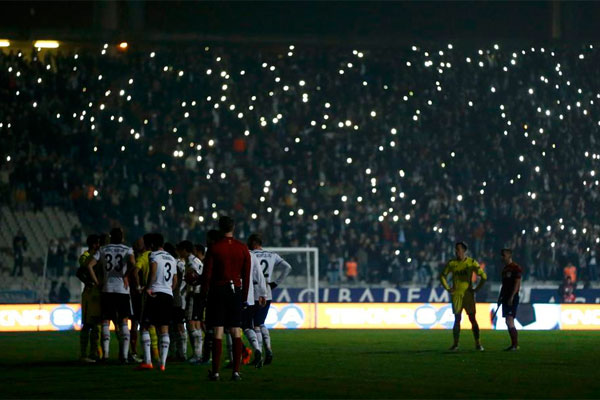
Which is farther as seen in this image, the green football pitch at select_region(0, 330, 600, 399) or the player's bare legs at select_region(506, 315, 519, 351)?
the player's bare legs at select_region(506, 315, 519, 351)

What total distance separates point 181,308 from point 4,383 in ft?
14.5

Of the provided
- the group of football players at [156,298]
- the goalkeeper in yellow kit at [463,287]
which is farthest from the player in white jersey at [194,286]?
the goalkeeper in yellow kit at [463,287]

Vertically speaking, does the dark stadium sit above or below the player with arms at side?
above

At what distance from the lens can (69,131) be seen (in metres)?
41.5

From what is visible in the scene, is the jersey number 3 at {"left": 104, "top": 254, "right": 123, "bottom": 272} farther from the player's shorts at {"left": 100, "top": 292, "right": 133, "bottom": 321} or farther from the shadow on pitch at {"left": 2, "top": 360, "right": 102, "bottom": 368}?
the shadow on pitch at {"left": 2, "top": 360, "right": 102, "bottom": 368}

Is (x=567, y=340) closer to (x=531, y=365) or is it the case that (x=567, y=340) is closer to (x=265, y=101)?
(x=531, y=365)

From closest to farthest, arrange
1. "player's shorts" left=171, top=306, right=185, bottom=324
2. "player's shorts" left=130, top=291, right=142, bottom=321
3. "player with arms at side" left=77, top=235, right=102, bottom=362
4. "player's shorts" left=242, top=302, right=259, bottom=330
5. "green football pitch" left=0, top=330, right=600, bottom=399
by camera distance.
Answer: "green football pitch" left=0, top=330, right=600, bottom=399 < "player's shorts" left=242, top=302, right=259, bottom=330 < "player's shorts" left=171, top=306, right=185, bottom=324 < "player's shorts" left=130, top=291, right=142, bottom=321 < "player with arms at side" left=77, top=235, right=102, bottom=362

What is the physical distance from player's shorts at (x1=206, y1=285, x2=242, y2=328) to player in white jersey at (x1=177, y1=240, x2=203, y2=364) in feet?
11.0

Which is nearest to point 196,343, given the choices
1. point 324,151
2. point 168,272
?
point 168,272

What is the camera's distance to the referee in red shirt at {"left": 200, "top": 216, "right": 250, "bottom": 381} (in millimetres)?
14867

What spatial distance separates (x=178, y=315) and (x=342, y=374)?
3.10 m

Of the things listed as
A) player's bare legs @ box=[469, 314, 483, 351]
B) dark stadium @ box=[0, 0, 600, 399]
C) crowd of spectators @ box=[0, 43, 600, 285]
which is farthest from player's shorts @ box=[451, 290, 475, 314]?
crowd of spectators @ box=[0, 43, 600, 285]

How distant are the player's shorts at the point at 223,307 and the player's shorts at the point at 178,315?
8.44 feet

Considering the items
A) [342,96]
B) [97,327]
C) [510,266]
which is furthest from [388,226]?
[97,327]
